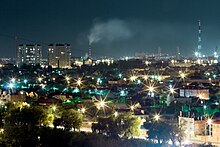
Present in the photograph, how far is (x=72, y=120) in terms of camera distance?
231 inches

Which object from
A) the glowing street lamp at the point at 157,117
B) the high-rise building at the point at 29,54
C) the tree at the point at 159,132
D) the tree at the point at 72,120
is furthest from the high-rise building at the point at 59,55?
the tree at the point at 159,132

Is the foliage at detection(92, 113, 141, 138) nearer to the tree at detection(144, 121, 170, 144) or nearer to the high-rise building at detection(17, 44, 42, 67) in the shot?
the tree at detection(144, 121, 170, 144)

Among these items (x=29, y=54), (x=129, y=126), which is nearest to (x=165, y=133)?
(x=129, y=126)

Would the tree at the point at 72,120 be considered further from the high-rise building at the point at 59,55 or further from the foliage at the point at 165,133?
the high-rise building at the point at 59,55

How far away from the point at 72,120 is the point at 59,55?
71.2 ft

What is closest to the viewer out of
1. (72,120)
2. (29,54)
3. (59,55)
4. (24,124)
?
(72,120)

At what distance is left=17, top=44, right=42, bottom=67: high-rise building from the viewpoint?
29.9 meters

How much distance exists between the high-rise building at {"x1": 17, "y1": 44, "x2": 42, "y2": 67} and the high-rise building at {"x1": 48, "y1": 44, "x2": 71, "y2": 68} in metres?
2.98

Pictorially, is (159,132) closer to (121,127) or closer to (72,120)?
(121,127)

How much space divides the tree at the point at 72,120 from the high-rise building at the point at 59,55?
20.1m

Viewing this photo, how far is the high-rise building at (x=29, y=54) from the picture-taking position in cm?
2991

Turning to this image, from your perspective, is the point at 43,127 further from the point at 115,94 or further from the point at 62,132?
the point at 115,94

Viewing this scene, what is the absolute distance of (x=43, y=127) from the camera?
19.9 ft

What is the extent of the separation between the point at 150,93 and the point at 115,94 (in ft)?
2.58
